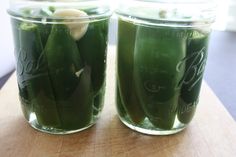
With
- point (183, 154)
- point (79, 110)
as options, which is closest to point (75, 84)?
point (79, 110)

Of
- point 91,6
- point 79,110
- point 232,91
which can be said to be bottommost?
point 232,91

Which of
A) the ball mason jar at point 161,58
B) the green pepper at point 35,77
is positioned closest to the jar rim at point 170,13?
the ball mason jar at point 161,58

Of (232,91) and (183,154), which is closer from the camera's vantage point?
(183,154)

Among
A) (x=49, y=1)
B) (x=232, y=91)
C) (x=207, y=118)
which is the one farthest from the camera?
(x=232, y=91)

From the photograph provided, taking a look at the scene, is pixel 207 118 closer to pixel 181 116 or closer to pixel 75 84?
pixel 181 116

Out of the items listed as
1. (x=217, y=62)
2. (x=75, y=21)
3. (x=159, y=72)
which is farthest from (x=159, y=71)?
(x=217, y=62)

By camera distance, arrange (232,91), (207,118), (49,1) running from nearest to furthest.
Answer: (49,1) < (207,118) < (232,91)

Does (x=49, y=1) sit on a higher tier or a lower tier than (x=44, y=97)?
higher
